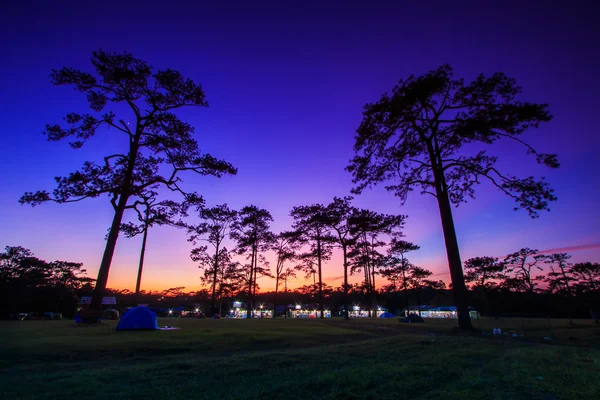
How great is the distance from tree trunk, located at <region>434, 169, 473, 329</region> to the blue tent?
1609 cm

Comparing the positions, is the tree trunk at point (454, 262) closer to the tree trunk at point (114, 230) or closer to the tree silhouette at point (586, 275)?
the tree trunk at point (114, 230)

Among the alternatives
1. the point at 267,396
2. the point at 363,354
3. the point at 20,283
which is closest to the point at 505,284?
the point at 363,354

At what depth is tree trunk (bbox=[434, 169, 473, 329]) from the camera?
47.3 ft

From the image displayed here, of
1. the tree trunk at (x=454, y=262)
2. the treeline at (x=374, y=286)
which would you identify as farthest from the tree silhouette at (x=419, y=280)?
the tree trunk at (x=454, y=262)

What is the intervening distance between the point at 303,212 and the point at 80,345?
30233 mm

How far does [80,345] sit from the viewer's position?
30.3 ft

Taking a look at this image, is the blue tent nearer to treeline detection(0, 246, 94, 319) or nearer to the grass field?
the grass field

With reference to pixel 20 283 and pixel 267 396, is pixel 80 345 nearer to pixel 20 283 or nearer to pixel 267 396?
pixel 267 396

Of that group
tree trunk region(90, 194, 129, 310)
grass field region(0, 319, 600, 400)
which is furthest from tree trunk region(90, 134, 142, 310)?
grass field region(0, 319, 600, 400)

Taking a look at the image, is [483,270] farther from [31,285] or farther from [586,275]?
[31,285]

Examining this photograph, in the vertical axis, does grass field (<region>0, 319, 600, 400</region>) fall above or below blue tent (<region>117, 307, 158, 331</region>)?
below

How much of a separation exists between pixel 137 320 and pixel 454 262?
1704cm

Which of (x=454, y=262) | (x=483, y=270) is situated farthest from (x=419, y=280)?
(x=454, y=262)

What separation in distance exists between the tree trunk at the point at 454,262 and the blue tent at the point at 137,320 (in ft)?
52.8
